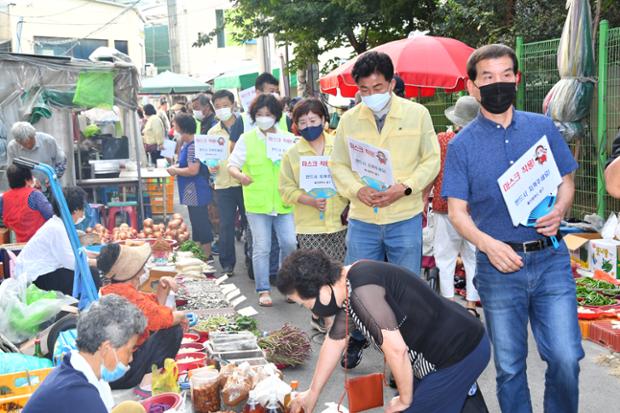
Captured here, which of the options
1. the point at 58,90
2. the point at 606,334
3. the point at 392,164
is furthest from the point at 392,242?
the point at 58,90

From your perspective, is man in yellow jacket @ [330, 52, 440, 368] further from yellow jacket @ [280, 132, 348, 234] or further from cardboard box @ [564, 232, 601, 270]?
cardboard box @ [564, 232, 601, 270]

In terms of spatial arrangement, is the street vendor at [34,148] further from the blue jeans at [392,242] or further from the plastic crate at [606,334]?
the plastic crate at [606,334]

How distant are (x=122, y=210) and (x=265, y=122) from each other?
5819 mm

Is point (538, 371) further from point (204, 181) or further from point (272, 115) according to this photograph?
point (204, 181)

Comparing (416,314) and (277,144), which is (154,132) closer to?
(277,144)

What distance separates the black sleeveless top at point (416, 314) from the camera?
145 inches

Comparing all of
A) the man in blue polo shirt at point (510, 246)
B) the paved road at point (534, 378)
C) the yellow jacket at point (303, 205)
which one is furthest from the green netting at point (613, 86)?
the man in blue polo shirt at point (510, 246)

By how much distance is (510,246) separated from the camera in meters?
3.98

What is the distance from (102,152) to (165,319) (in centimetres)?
1023

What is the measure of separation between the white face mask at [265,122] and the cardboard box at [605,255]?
3.70 meters

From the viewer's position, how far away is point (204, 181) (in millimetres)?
10516

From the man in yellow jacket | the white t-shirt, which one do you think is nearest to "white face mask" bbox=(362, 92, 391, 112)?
Result: the man in yellow jacket

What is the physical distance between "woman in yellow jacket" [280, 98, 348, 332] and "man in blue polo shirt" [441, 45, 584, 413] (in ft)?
9.36

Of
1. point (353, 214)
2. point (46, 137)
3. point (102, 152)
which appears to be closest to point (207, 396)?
point (353, 214)
